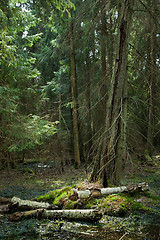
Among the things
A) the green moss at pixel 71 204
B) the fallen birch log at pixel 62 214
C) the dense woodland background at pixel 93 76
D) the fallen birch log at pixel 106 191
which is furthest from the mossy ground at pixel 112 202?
the dense woodland background at pixel 93 76

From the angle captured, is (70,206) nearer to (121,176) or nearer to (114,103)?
(121,176)

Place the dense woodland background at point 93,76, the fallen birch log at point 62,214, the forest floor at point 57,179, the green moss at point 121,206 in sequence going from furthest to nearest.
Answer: the forest floor at point 57,179 < the dense woodland background at point 93,76 < the green moss at point 121,206 < the fallen birch log at point 62,214

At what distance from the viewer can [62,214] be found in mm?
4781

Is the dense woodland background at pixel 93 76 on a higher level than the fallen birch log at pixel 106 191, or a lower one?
higher

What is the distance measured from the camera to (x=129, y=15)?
624cm

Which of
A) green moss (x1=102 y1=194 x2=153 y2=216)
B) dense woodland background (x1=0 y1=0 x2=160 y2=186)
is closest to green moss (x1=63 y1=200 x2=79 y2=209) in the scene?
green moss (x1=102 y1=194 x2=153 y2=216)

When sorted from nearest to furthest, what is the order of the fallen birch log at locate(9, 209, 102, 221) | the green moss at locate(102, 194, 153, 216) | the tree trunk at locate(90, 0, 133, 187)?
the fallen birch log at locate(9, 209, 102, 221)
the green moss at locate(102, 194, 153, 216)
the tree trunk at locate(90, 0, 133, 187)

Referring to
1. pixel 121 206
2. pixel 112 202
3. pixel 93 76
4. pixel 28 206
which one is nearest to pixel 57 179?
pixel 28 206

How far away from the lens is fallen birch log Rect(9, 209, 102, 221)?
15.1 feet

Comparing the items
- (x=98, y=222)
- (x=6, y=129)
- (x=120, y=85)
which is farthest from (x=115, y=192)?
(x=6, y=129)

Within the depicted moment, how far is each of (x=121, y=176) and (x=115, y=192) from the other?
74cm

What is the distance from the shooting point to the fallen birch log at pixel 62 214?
4617mm

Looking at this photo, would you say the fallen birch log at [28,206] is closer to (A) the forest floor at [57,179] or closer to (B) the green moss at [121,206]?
(B) the green moss at [121,206]

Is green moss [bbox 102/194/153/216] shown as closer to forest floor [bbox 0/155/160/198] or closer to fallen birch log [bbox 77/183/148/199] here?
fallen birch log [bbox 77/183/148/199]
